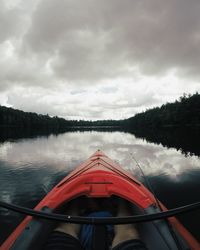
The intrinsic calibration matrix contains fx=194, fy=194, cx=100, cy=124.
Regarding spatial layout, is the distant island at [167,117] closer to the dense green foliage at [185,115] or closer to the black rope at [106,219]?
the dense green foliage at [185,115]

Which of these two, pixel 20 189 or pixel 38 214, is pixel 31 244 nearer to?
pixel 38 214

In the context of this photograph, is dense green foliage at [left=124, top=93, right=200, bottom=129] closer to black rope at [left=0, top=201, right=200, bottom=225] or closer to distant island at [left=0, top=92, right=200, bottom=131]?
distant island at [left=0, top=92, right=200, bottom=131]

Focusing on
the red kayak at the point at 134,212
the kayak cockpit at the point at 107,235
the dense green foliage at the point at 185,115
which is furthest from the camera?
the dense green foliage at the point at 185,115

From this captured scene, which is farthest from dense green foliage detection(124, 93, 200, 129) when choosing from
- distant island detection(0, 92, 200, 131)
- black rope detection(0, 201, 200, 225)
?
black rope detection(0, 201, 200, 225)

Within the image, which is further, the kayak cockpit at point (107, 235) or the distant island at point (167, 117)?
the distant island at point (167, 117)

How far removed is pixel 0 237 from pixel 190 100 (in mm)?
81467

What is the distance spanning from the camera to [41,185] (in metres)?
10.1

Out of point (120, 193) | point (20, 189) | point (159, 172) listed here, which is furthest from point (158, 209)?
point (159, 172)

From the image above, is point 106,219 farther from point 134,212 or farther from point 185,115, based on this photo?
point 185,115

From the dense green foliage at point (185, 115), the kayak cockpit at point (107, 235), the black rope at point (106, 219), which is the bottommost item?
the kayak cockpit at point (107, 235)

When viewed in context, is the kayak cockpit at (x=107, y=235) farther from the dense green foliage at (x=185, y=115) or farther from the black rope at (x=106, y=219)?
the dense green foliage at (x=185, y=115)

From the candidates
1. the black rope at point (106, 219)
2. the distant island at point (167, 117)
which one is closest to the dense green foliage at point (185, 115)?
the distant island at point (167, 117)

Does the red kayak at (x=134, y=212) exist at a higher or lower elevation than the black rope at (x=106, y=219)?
lower

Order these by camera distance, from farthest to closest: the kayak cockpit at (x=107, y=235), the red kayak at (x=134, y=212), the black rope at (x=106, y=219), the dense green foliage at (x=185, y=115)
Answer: the dense green foliage at (x=185, y=115)
the red kayak at (x=134, y=212)
the kayak cockpit at (x=107, y=235)
the black rope at (x=106, y=219)
